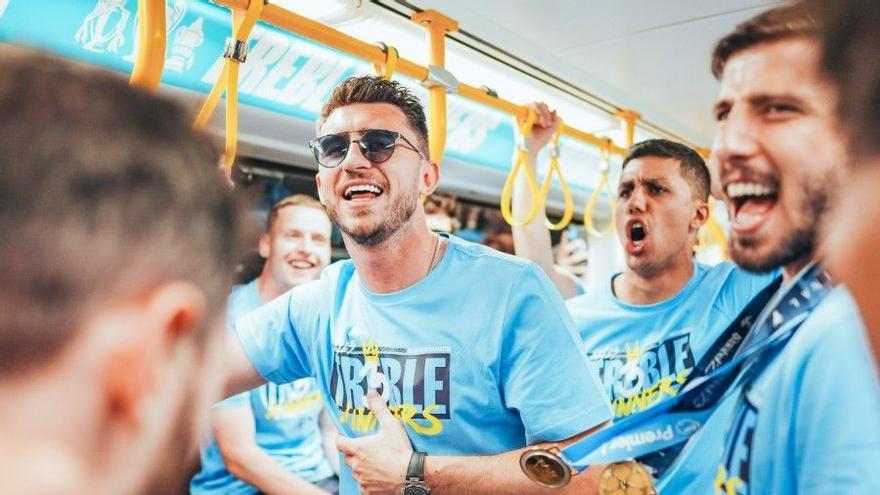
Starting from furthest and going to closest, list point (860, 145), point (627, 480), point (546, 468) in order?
point (546, 468) < point (627, 480) < point (860, 145)

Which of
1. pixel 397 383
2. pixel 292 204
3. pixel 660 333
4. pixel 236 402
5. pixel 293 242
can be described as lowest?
pixel 236 402

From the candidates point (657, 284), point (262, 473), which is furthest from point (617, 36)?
point (262, 473)

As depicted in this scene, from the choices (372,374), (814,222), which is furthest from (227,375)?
(814,222)

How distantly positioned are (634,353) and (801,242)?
1486 mm

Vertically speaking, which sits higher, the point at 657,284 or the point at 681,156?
the point at 681,156

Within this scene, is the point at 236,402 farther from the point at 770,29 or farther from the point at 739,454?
the point at 770,29

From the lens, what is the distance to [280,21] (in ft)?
4.58

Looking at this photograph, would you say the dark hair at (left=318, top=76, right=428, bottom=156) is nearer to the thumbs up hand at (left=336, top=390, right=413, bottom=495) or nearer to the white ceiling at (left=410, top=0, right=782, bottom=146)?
the white ceiling at (left=410, top=0, right=782, bottom=146)

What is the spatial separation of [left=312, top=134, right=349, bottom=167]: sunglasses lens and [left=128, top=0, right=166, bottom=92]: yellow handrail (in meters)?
0.64

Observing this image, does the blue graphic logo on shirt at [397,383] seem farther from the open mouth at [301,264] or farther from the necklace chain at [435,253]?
the open mouth at [301,264]

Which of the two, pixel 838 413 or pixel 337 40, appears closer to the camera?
pixel 838 413

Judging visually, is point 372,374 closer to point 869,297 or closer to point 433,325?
point 433,325

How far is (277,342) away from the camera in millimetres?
1970

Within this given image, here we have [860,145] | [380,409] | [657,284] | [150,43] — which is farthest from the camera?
[657,284]
